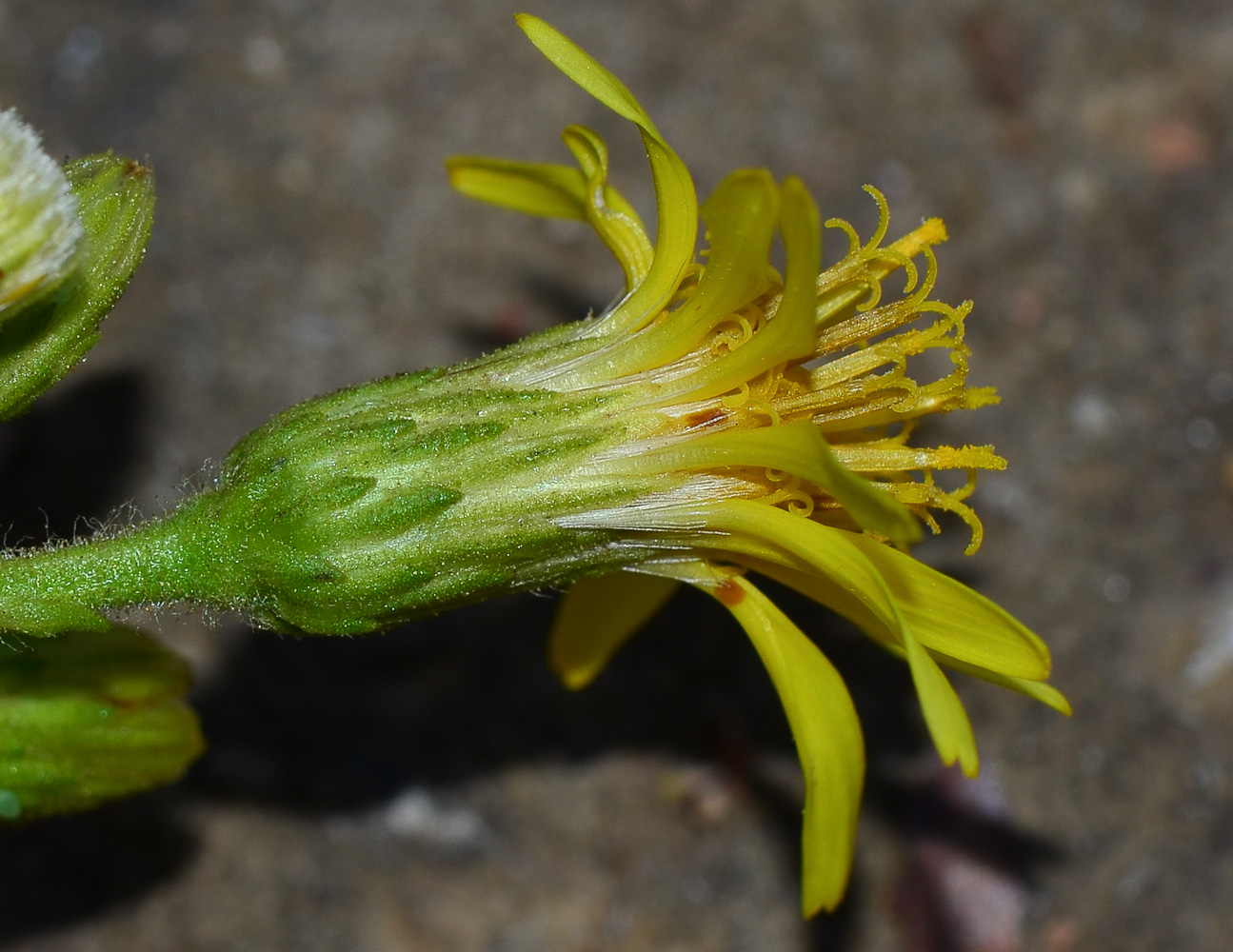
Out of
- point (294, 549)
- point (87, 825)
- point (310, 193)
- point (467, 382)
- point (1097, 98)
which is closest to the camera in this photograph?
point (294, 549)

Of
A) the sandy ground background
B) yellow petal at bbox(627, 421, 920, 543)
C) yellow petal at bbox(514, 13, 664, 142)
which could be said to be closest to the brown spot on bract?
yellow petal at bbox(627, 421, 920, 543)

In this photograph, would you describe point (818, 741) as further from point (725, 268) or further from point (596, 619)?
point (725, 268)

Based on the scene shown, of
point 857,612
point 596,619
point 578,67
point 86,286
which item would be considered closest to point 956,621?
point 857,612

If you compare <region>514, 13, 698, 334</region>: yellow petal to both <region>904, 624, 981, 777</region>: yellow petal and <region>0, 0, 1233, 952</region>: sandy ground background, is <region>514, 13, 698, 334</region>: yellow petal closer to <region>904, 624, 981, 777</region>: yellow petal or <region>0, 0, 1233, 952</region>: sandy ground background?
<region>904, 624, 981, 777</region>: yellow petal

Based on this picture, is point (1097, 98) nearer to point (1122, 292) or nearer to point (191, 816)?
point (1122, 292)

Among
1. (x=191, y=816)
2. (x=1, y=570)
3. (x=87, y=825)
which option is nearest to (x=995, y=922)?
(x=191, y=816)

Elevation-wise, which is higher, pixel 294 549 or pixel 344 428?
pixel 344 428
